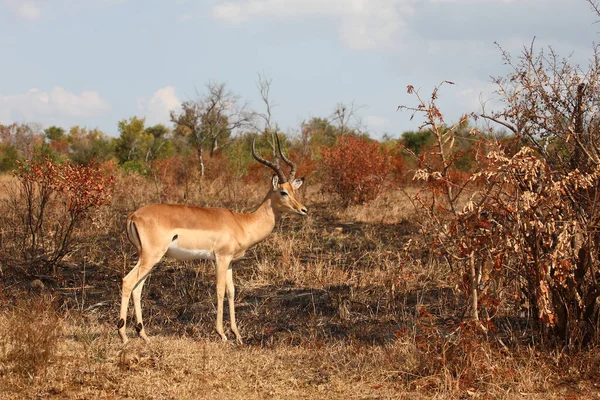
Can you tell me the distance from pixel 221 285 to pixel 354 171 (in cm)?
712

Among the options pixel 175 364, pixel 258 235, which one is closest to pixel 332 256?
pixel 258 235

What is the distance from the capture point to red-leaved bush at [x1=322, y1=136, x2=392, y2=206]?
44.4 ft

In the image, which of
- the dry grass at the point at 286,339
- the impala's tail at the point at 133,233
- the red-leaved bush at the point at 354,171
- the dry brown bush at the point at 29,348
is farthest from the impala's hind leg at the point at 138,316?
the red-leaved bush at the point at 354,171

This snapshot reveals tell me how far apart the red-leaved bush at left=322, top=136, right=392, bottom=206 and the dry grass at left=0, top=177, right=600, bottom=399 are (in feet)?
11.4

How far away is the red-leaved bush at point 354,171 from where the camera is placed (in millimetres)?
13523

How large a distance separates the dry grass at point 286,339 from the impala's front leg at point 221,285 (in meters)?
0.16

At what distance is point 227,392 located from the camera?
4.94 meters

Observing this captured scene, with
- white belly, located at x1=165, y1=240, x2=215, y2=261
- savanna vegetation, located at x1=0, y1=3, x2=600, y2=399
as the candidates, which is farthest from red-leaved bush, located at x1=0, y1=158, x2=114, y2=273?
white belly, located at x1=165, y1=240, x2=215, y2=261

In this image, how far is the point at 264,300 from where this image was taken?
307 inches

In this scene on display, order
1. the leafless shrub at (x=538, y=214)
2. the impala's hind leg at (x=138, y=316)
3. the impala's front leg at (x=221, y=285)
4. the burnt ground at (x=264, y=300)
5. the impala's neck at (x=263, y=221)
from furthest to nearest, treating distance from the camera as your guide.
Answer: the impala's neck at (x=263, y=221)
the burnt ground at (x=264, y=300)
the impala's front leg at (x=221, y=285)
the impala's hind leg at (x=138, y=316)
the leafless shrub at (x=538, y=214)

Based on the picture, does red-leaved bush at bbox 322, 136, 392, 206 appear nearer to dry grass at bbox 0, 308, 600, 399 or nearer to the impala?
the impala

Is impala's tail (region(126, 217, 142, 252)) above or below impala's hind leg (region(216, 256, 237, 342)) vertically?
above

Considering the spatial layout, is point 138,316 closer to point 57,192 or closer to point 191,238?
point 191,238

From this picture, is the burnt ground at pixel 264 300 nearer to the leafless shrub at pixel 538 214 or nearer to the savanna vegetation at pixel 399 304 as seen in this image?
the savanna vegetation at pixel 399 304
